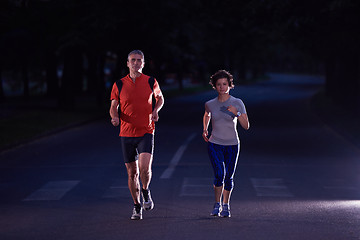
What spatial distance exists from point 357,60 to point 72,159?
19.6 meters

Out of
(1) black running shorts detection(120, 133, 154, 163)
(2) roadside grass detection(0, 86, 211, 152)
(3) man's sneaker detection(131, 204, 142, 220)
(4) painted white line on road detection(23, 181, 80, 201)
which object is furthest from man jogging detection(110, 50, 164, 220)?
(2) roadside grass detection(0, 86, 211, 152)

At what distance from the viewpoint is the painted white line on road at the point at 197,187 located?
10555 mm

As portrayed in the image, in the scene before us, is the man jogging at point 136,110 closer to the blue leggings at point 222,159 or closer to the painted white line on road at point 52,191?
the blue leggings at point 222,159

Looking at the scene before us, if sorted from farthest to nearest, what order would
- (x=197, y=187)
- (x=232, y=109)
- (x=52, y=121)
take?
(x=52, y=121) < (x=197, y=187) < (x=232, y=109)

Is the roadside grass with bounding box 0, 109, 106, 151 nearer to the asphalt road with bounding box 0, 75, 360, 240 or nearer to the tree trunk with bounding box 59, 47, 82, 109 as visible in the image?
the asphalt road with bounding box 0, 75, 360, 240

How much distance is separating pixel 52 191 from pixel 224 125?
156 inches

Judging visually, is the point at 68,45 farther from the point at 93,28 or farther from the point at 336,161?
the point at 336,161

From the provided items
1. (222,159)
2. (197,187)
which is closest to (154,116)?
(222,159)

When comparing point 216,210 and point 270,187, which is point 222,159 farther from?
point 270,187

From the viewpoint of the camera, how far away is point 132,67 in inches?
314

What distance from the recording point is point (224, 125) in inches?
318

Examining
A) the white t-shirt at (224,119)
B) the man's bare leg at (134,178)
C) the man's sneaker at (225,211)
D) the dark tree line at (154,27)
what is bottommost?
the man's sneaker at (225,211)

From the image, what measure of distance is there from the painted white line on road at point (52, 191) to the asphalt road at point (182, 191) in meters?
0.01

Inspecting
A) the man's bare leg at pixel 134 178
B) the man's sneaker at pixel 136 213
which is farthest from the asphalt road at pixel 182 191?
the man's bare leg at pixel 134 178
